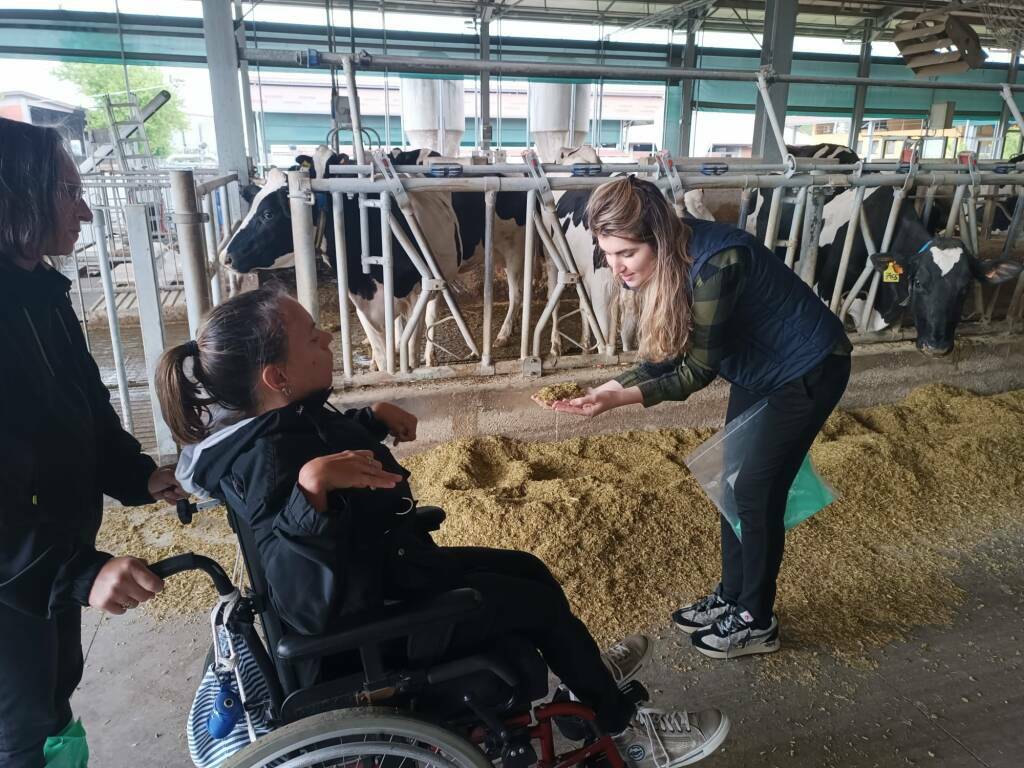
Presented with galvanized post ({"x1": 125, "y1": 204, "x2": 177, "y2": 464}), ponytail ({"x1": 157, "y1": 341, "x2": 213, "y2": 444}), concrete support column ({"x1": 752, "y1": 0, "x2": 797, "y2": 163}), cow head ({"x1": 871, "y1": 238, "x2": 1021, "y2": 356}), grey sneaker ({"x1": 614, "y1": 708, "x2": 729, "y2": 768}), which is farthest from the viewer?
concrete support column ({"x1": 752, "y1": 0, "x2": 797, "y2": 163})

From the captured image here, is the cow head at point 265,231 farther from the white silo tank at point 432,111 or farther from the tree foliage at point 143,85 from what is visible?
the tree foliage at point 143,85

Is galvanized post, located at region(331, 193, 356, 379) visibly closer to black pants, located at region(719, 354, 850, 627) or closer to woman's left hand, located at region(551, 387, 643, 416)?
woman's left hand, located at region(551, 387, 643, 416)

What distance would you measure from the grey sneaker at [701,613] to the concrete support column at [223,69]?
300 centimetres

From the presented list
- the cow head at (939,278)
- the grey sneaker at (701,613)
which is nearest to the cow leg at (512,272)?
the cow head at (939,278)

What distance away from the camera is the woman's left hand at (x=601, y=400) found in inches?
77.3

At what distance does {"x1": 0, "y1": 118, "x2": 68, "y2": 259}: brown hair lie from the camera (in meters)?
1.13

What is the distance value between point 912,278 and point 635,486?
2107 millimetres

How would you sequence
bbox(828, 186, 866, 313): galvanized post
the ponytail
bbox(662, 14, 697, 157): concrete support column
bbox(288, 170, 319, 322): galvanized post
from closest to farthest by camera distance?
the ponytail → bbox(288, 170, 319, 322): galvanized post → bbox(828, 186, 866, 313): galvanized post → bbox(662, 14, 697, 157): concrete support column

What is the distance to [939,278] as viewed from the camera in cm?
383

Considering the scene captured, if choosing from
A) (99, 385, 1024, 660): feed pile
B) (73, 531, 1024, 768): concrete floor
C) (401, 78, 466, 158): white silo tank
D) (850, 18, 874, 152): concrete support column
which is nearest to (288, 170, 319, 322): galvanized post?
(99, 385, 1024, 660): feed pile

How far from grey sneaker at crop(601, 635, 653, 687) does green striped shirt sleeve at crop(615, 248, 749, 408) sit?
642mm

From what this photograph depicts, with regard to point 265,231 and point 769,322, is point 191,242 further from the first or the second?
point 769,322

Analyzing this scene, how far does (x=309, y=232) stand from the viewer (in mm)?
3182

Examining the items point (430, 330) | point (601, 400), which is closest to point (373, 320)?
point (430, 330)
